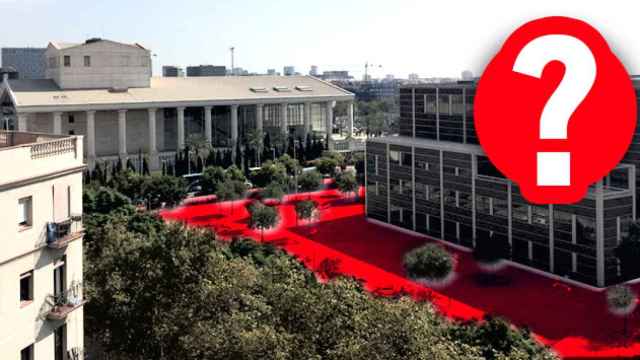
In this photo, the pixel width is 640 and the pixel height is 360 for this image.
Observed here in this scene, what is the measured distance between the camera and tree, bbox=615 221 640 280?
31.5 m

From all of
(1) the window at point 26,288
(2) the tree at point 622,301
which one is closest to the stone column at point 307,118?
(2) the tree at point 622,301

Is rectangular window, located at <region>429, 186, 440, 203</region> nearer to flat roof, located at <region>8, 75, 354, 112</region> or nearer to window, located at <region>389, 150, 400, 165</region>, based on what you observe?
window, located at <region>389, 150, 400, 165</region>

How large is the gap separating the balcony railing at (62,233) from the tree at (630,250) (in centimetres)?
2632

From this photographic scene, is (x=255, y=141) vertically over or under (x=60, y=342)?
over

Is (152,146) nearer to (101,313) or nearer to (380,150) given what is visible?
(380,150)

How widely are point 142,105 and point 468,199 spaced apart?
38592mm

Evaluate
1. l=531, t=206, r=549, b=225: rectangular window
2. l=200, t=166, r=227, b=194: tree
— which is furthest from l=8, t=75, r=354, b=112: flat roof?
l=531, t=206, r=549, b=225: rectangular window

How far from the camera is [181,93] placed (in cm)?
7344

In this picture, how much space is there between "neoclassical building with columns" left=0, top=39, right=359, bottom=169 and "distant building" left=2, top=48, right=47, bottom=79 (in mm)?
103014

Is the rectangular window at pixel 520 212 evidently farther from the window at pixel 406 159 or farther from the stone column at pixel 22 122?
the stone column at pixel 22 122

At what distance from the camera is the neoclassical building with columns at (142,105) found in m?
65.4

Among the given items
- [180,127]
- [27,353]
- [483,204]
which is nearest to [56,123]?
[180,127]

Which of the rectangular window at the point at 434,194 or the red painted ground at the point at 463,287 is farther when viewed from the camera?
the rectangular window at the point at 434,194

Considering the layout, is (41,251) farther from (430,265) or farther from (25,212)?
(430,265)
